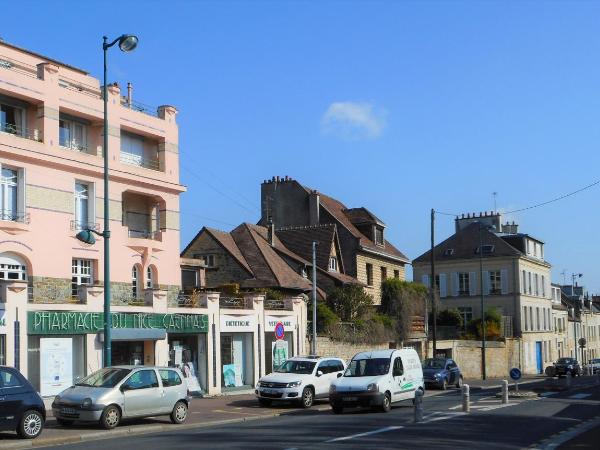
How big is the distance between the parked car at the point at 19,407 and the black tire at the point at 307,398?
10.6 metres

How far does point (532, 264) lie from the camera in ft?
251

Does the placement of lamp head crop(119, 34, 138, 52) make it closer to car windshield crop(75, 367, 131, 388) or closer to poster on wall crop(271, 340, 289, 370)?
car windshield crop(75, 367, 131, 388)

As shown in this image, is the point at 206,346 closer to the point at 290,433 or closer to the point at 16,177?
the point at 16,177

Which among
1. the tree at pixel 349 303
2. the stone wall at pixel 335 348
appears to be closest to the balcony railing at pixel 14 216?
the stone wall at pixel 335 348

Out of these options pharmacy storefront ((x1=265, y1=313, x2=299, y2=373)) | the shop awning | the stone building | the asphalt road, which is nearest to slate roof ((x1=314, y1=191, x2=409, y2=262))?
the stone building

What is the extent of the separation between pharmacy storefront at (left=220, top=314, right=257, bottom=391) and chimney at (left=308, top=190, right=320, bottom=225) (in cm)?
2295

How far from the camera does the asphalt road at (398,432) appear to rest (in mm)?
16188

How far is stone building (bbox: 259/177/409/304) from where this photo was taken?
56.5 m

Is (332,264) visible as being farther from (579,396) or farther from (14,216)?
(14,216)

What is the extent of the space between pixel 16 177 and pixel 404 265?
38864 millimetres

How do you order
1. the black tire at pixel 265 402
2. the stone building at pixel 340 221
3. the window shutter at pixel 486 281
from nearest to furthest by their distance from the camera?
the black tire at pixel 265 402 < the stone building at pixel 340 221 < the window shutter at pixel 486 281

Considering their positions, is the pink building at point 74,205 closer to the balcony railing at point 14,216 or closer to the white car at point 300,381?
the balcony railing at point 14,216

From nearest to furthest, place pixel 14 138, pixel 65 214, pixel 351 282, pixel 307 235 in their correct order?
1. pixel 14 138
2. pixel 65 214
3. pixel 351 282
4. pixel 307 235

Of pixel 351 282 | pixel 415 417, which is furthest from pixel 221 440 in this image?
pixel 351 282
